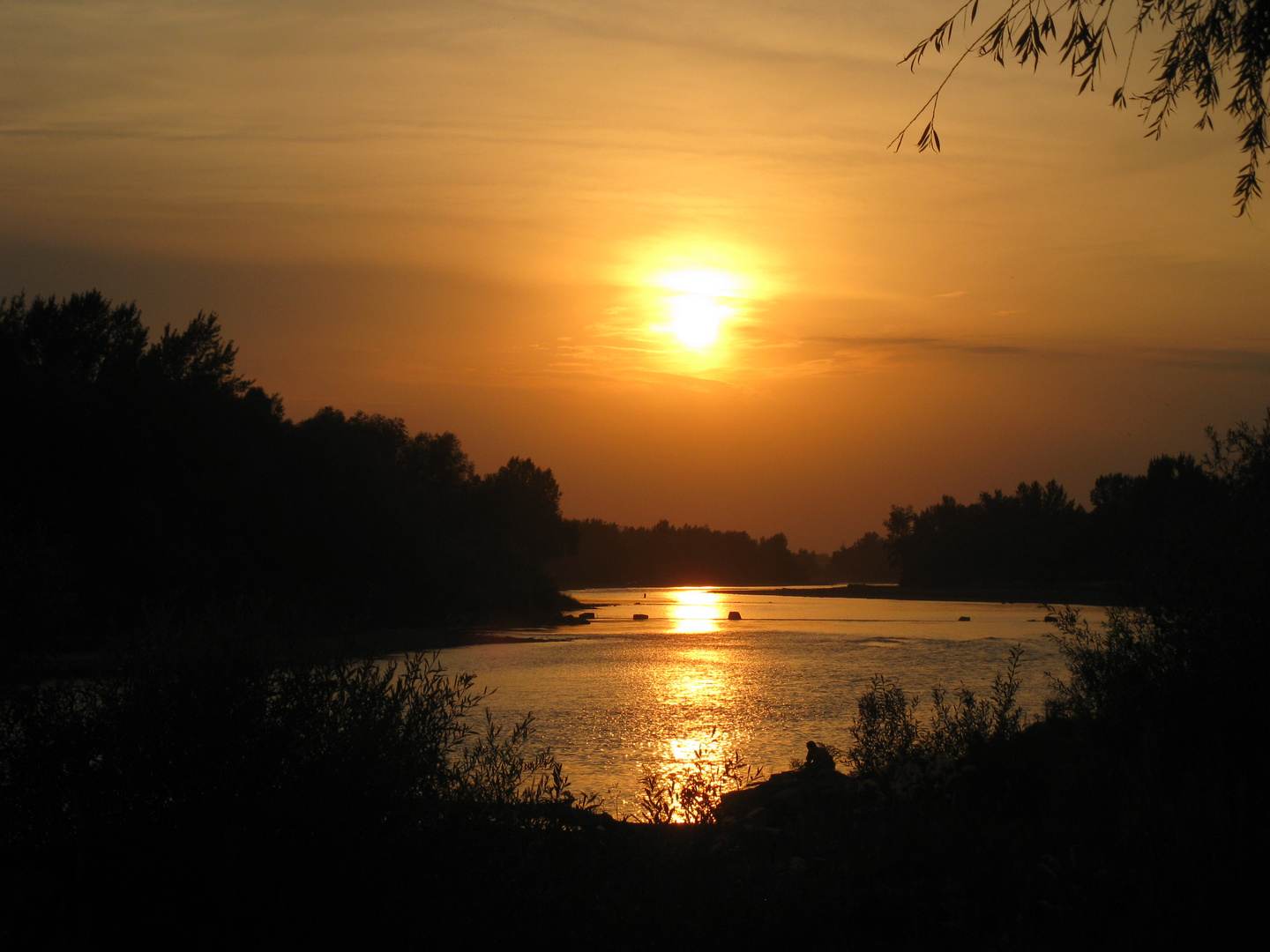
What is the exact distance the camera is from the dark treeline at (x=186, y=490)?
41.3m

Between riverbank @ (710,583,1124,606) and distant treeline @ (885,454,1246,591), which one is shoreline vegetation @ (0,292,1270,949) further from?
riverbank @ (710,583,1124,606)

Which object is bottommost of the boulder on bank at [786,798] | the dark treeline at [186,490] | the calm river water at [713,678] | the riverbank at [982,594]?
the calm river water at [713,678]

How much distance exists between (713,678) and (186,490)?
92.6 ft

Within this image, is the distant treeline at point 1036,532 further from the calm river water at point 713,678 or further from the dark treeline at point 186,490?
the dark treeline at point 186,490

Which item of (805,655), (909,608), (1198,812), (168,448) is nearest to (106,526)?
(168,448)

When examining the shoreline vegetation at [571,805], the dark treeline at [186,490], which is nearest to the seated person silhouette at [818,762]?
the shoreline vegetation at [571,805]

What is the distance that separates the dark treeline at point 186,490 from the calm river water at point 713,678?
656 cm

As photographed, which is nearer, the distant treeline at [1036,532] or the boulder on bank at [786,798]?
the boulder on bank at [786,798]

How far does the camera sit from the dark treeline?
4128cm

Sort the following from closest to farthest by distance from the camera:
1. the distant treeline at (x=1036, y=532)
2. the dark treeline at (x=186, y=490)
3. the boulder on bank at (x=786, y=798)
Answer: the boulder on bank at (x=786, y=798)
the dark treeline at (x=186, y=490)
the distant treeline at (x=1036, y=532)

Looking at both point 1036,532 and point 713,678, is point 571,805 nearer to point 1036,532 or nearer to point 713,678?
point 713,678

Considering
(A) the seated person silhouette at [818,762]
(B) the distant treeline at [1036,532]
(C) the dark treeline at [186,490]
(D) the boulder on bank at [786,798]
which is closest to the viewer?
(D) the boulder on bank at [786,798]

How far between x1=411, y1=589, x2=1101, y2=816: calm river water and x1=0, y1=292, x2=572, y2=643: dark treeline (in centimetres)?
656

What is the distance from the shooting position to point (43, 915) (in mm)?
6312
